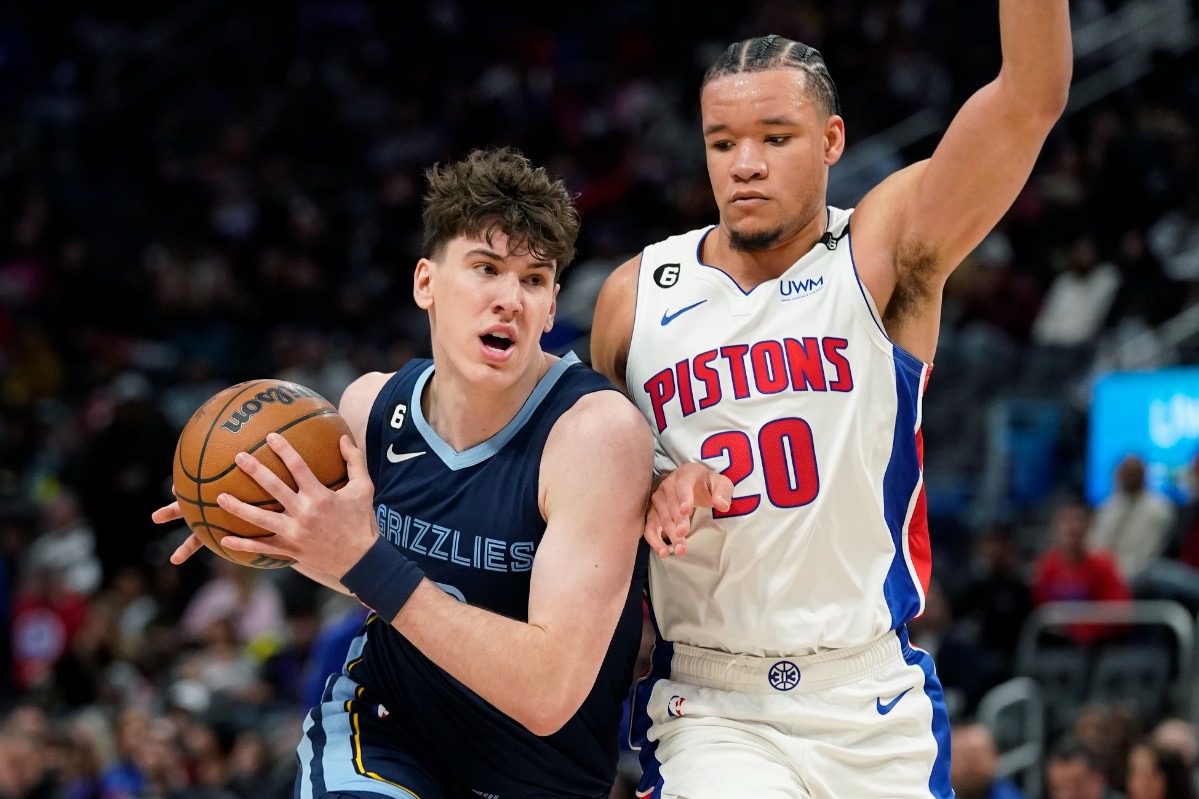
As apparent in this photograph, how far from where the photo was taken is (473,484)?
4.02 m

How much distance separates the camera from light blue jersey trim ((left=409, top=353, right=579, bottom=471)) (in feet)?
13.3

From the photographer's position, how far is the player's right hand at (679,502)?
378 cm

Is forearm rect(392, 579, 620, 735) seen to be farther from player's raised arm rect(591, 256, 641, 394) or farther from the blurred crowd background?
the blurred crowd background

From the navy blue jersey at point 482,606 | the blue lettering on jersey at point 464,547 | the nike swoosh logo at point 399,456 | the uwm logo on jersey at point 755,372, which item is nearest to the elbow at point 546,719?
the navy blue jersey at point 482,606

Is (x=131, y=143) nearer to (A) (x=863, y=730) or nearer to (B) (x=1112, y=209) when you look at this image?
(B) (x=1112, y=209)

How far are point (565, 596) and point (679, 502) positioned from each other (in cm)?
37

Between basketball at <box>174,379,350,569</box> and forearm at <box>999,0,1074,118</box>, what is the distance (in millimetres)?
1872

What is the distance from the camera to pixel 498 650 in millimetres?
3623

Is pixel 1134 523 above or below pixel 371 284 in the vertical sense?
below

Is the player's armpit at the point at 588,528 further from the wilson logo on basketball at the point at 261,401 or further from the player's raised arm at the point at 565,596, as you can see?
the wilson logo on basketball at the point at 261,401

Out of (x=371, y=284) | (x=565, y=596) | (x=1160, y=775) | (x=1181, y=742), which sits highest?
(x=371, y=284)

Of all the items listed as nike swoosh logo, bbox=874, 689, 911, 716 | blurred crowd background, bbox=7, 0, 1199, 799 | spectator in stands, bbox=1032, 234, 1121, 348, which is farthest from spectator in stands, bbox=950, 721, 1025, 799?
spectator in stands, bbox=1032, 234, 1121, 348

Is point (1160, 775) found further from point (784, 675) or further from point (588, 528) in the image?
point (588, 528)

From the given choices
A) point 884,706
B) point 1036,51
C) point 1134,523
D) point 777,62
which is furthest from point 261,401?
point 1134,523
